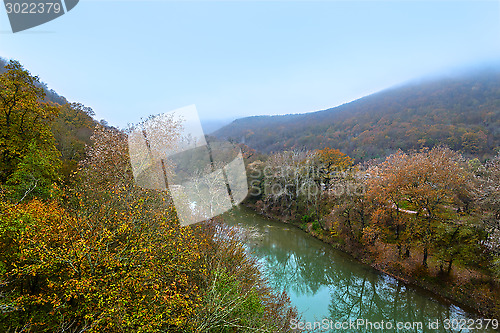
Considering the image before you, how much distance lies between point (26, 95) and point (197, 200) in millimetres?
10843

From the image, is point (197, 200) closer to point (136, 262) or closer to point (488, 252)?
point (136, 262)

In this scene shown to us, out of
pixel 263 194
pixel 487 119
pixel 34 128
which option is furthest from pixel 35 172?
pixel 487 119

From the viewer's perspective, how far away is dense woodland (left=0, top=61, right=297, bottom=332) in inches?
194

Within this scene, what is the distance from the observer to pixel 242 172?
3381 centimetres

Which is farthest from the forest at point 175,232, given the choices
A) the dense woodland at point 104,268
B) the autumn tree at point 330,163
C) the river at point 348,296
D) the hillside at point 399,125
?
the hillside at point 399,125

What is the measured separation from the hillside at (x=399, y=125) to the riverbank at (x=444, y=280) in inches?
1350

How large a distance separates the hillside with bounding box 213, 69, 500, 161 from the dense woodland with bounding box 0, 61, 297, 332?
158 feet

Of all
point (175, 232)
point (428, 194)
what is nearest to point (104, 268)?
point (175, 232)

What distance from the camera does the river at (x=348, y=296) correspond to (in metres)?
12.0
